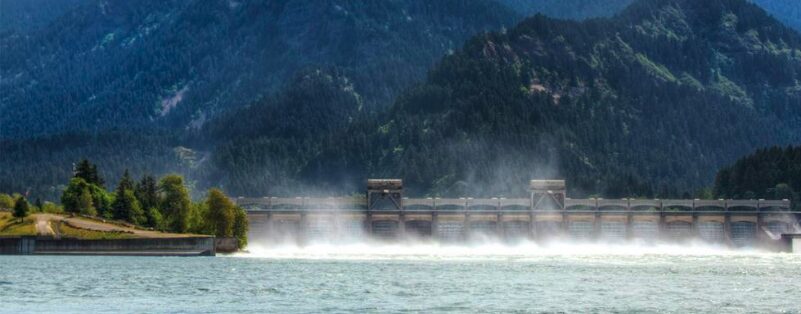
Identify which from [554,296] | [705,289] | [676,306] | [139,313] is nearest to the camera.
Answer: [139,313]

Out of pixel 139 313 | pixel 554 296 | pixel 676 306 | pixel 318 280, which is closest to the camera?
pixel 139 313

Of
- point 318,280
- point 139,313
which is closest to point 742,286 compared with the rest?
point 318,280

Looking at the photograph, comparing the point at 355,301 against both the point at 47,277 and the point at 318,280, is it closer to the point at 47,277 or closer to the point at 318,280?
the point at 318,280

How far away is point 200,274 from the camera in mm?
184750

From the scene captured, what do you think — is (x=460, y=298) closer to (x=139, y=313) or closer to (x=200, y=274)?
(x=139, y=313)

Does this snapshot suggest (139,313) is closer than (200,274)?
Yes

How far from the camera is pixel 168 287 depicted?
162000mm

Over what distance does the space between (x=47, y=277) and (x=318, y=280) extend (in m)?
24.9

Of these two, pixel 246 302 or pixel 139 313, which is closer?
pixel 139 313

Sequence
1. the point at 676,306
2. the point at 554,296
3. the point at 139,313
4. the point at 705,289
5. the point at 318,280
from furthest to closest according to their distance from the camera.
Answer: the point at 318,280, the point at 705,289, the point at 554,296, the point at 676,306, the point at 139,313

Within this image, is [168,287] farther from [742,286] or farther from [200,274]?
[742,286]

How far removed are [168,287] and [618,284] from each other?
3960 centimetres

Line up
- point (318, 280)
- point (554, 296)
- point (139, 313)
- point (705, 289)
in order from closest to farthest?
point (139, 313), point (554, 296), point (705, 289), point (318, 280)

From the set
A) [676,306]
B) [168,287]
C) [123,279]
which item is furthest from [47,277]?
[676,306]
